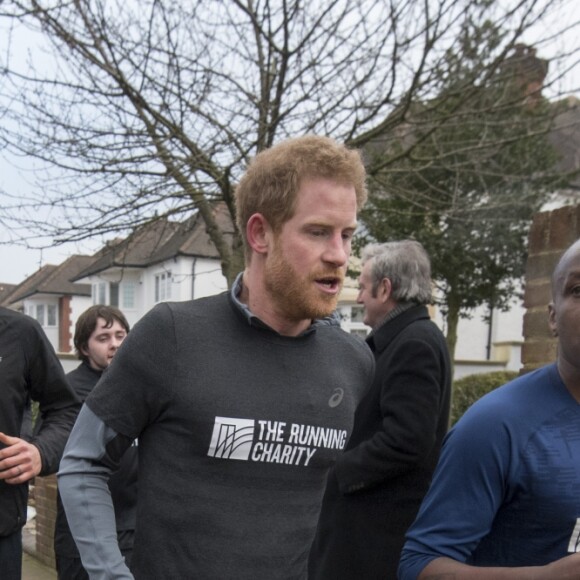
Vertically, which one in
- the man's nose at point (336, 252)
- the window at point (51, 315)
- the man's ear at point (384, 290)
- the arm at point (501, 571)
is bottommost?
the window at point (51, 315)

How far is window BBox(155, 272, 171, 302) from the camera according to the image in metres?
33.2

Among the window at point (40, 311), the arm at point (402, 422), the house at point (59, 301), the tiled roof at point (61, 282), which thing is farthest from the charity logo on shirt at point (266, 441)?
the window at point (40, 311)

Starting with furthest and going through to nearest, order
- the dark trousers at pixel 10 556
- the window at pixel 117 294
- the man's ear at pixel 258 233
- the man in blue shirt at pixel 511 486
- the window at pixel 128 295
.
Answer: the window at pixel 117 294, the window at pixel 128 295, the dark trousers at pixel 10 556, the man's ear at pixel 258 233, the man in blue shirt at pixel 511 486

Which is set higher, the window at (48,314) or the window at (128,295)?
the window at (128,295)

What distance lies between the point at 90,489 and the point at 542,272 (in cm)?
295

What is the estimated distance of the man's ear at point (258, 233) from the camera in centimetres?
192

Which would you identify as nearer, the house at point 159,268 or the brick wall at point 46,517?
the brick wall at point 46,517

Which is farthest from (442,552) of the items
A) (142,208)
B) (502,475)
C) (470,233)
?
(470,233)

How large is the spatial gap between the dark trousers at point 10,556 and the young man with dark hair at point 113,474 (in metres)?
0.52

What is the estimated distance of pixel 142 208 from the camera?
23.1 ft

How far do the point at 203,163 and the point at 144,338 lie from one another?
192 inches

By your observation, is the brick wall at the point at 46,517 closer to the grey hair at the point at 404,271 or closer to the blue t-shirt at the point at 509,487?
the grey hair at the point at 404,271

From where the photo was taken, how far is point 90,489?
179 cm

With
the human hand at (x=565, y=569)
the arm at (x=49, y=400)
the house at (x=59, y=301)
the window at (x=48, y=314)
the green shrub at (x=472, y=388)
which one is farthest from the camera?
the window at (x=48, y=314)
